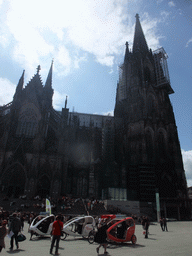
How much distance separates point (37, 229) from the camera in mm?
9562

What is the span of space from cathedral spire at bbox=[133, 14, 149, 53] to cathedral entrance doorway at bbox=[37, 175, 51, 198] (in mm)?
39338

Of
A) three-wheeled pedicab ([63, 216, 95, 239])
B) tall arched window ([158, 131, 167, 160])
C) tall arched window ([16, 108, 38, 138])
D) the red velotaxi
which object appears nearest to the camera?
the red velotaxi

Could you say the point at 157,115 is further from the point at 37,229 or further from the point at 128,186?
the point at 37,229

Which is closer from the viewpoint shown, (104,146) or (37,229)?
(37,229)

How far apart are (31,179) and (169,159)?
2585 cm

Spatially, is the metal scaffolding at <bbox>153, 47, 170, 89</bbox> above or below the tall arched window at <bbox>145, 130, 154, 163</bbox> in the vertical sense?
above

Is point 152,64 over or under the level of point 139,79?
over

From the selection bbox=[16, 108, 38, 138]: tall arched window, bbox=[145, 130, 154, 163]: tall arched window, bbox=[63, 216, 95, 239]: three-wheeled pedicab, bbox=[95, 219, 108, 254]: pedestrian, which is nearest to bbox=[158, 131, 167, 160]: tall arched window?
bbox=[145, 130, 154, 163]: tall arched window

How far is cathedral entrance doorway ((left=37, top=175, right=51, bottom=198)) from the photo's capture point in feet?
99.0

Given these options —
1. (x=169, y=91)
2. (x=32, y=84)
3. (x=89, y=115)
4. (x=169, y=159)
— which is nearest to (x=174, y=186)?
(x=169, y=159)

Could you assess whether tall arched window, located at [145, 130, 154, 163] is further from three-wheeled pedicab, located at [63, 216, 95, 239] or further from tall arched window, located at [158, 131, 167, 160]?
three-wheeled pedicab, located at [63, 216, 95, 239]

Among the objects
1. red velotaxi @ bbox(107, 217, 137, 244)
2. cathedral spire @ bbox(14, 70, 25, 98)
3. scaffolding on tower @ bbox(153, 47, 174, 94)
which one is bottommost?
red velotaxi @ bbox(107, 217, 137, 244)

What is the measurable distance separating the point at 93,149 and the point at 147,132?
37.5 ft

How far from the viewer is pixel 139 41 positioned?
171 feet
